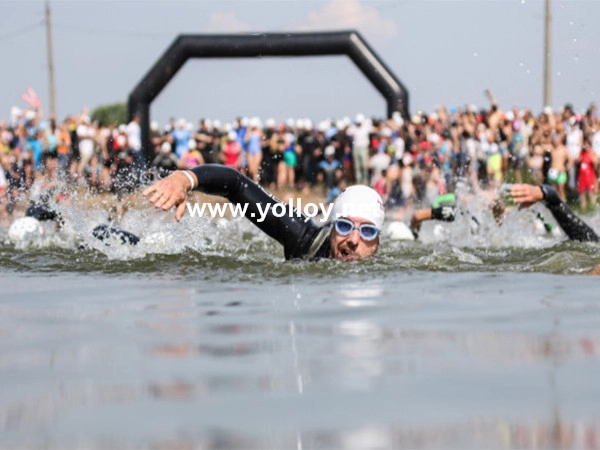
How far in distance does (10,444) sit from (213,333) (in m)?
2.10

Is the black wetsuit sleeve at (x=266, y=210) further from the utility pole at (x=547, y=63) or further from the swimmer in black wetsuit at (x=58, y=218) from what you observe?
the utility pole at (x=547, y=63)

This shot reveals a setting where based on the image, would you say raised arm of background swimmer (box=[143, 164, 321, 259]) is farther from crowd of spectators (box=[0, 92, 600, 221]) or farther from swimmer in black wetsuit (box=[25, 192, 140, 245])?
crowd of spectators (box=[0, 92, 600, 221])

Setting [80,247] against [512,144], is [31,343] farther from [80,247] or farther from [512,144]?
[512,144]

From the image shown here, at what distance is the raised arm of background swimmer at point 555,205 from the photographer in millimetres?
9320

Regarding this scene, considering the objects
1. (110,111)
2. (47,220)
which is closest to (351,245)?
(47,220)

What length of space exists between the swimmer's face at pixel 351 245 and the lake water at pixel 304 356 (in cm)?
19

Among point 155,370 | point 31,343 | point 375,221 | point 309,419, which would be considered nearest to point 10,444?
point 309,419

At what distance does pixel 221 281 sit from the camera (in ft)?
24.9

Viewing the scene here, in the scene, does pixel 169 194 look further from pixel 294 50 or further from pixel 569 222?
pixel 294 50

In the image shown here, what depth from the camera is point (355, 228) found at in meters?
8.05

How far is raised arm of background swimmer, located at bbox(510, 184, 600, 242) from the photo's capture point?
9320 mm

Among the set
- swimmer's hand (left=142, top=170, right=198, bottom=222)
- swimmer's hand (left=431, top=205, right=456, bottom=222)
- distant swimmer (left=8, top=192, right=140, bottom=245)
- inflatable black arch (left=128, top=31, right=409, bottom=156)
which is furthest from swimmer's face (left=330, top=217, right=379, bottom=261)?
inflatable black arch (left=128, top=31, right=409, bottom=156)

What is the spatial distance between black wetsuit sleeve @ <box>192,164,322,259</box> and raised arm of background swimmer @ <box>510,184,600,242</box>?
184cm

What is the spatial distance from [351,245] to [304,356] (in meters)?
3.74
